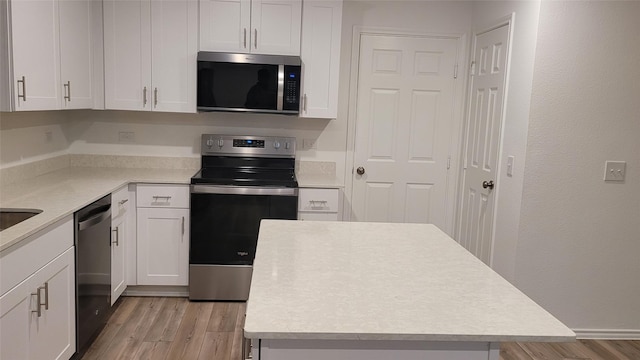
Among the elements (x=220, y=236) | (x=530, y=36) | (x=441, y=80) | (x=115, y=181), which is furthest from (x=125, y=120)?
(x=530, y=36)

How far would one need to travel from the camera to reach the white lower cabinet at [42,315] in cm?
A: 199

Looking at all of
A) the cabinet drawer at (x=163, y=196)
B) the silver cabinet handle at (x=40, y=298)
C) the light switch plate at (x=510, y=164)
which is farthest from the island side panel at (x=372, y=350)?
the cabinet drawer at (x=163, y=196)

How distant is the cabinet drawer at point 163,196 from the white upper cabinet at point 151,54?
0.59m

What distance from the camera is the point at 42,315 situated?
2.25 meters

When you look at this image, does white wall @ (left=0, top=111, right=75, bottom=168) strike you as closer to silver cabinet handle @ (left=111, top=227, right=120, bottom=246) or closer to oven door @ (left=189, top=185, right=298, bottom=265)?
silver cabinet handle @ (left=111, top=227, right=120, bottom=246)

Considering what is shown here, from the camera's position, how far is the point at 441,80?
4344mm

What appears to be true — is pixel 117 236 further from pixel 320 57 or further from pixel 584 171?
pixel 584 171

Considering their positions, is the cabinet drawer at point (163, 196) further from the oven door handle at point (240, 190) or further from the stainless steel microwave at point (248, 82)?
the stainless steel microwave at point (248, 82)

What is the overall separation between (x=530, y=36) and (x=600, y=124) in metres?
0.68

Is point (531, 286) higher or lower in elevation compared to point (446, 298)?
lower

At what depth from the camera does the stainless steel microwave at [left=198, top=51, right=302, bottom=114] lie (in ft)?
12.2

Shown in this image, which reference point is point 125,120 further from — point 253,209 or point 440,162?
point 440,162

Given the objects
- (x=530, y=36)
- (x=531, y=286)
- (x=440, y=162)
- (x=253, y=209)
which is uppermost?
(x=530, y=36)

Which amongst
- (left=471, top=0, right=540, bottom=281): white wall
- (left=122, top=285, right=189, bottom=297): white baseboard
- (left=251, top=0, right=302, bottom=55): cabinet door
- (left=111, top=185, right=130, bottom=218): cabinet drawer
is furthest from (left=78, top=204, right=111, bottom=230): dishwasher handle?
(left=471, top=0, right=540, bottom=281): white wall
